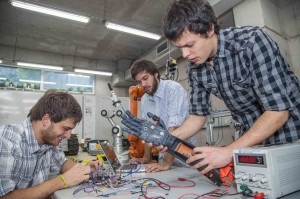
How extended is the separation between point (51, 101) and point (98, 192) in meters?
0.65

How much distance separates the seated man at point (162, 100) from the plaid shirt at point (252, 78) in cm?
47

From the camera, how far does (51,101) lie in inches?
51.8

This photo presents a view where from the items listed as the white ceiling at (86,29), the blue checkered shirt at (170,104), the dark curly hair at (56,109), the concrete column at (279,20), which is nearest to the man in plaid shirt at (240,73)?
the blue checkered shirt at (170,104)

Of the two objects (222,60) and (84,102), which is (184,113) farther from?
(84,102)

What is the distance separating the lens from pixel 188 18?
100 centimetres

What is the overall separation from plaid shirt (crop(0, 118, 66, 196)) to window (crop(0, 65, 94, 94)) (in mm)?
6055

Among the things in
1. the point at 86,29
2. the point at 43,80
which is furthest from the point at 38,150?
the point at 43,80

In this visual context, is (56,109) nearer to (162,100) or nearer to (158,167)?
(158,167)

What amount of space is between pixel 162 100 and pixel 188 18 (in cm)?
100

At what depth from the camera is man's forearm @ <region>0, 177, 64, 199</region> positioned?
3.30 ft

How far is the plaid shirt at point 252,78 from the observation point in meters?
0.90

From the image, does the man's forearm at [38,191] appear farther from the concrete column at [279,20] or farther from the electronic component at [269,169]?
the concrete column at [279,20]

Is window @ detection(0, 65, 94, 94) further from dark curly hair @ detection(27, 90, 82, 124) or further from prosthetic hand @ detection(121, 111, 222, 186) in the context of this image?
prosthetic hand @ detection(121, 111, 222, 186)

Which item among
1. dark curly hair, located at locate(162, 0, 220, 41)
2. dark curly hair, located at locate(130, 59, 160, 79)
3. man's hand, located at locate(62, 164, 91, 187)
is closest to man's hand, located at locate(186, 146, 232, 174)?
dark curly hair, located at locate(162, 0, 220, 41)
